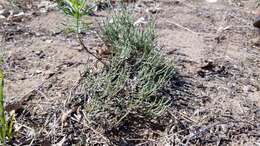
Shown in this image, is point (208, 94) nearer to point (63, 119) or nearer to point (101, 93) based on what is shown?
point (101, 93)

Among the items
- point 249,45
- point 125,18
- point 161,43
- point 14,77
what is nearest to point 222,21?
point 249,45

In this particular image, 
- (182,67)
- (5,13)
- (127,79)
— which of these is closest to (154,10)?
(182,67)

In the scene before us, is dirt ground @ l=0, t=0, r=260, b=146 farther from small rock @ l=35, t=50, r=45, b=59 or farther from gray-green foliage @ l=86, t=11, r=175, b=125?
gray-green foliage @ l=86, t=11, r=175, b=125

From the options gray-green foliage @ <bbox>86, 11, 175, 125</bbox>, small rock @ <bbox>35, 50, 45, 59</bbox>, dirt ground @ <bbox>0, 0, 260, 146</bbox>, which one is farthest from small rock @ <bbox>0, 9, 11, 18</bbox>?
gray-green foliage @ <bbox>86, 11, 175, 125</bbox>

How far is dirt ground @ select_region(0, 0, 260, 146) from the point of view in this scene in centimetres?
202

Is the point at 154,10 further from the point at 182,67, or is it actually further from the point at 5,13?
the point at 5,13

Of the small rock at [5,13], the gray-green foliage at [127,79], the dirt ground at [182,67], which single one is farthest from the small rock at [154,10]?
the small rock at [5,13]

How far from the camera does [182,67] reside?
256 cm

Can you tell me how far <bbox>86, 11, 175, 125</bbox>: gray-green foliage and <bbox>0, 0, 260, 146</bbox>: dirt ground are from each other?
140mm

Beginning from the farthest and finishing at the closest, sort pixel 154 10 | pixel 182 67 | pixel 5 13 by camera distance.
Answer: pixel 154 10, pixel 5 13, pixel 182 67

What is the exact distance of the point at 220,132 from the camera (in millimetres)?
2051

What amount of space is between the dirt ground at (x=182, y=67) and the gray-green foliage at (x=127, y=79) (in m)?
0.14

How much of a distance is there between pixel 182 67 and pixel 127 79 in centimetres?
60

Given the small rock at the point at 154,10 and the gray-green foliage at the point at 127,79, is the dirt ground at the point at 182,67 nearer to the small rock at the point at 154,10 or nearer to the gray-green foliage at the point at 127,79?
the small rock at the point at 154,10
